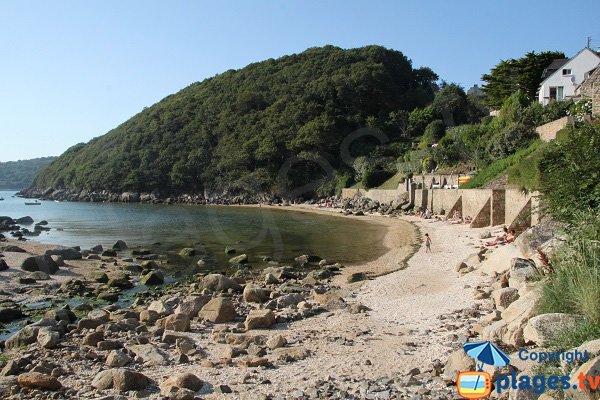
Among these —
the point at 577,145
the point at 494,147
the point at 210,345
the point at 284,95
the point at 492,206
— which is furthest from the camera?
the point at 284,95

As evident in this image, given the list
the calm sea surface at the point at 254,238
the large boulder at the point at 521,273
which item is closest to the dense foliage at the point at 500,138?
the calm sea surface at the point at 254,238

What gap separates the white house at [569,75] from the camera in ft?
145

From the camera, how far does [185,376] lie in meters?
8.17

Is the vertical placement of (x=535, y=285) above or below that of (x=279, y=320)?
above

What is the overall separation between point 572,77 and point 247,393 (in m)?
47.1

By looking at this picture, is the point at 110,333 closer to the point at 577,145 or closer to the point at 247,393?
the point at 247,393

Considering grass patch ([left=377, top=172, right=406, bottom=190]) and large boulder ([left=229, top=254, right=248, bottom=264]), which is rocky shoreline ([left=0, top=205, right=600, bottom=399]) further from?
grass patch ([left=377, top=172, right=406, bottom=190])

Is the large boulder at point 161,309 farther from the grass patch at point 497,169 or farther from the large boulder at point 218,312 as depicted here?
the grass patch at point 497,169

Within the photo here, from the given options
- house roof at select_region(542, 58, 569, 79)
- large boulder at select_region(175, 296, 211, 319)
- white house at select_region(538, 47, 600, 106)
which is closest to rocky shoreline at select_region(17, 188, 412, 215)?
white house at select_region(538, 47, 600, 106)

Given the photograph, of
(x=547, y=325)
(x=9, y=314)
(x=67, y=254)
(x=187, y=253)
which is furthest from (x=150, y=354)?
(x=67, y=254)

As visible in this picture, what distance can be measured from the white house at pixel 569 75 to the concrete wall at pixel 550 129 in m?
10.2

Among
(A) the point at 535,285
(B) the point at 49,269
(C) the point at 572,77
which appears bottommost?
(B) the point at 49,269

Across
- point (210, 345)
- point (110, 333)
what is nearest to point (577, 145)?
point (210, 345)

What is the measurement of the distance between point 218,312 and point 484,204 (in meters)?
21.9
